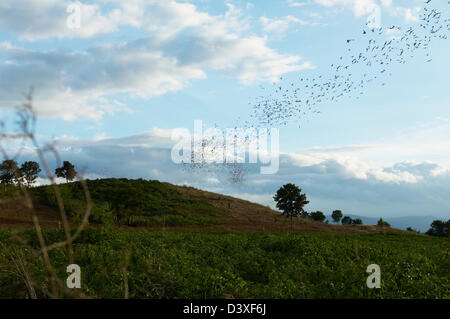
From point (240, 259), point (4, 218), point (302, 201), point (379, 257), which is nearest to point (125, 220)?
point (4, 218)

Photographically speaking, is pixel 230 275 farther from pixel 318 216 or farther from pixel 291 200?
pixel 318 216

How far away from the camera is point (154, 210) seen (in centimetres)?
5556

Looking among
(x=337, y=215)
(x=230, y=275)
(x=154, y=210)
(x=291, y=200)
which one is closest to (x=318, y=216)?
(x=337, y=215)

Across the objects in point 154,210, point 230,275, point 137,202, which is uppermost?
point 137,202

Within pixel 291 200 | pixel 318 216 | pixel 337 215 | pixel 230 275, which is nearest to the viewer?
pixel 230 275

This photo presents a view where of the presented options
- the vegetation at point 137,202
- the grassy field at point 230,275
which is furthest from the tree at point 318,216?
the grassy field at point 230,275

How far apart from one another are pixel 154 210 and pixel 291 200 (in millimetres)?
21331

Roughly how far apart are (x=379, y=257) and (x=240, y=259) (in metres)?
7.19

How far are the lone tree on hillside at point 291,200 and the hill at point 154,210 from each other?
128 inches

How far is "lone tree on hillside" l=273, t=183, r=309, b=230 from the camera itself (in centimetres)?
5134

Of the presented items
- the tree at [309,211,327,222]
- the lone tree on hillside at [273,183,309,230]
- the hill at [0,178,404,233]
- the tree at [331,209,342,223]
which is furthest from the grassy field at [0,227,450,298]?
the tree at [331,209,342,223]

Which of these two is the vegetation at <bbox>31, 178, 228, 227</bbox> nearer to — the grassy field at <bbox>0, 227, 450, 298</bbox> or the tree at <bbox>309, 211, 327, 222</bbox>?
the grassy field at <bbox>0, 227, 450, 298</bbox>
